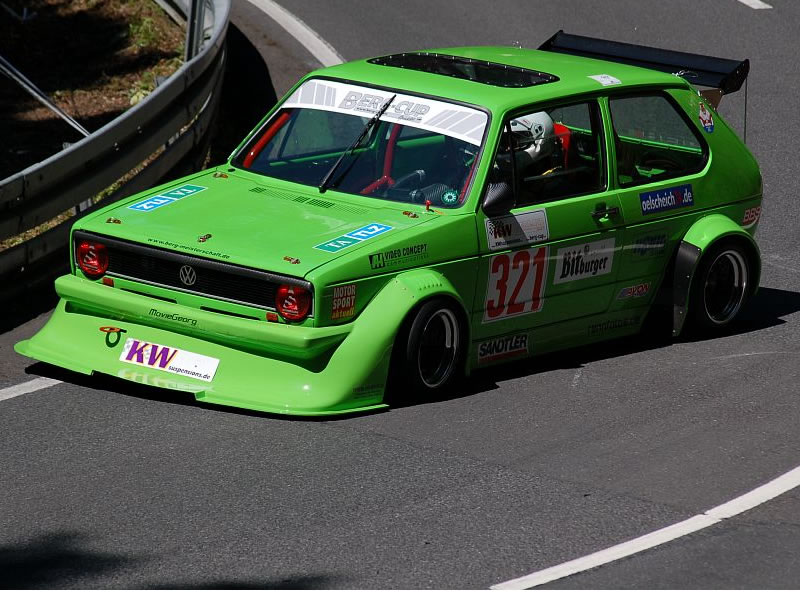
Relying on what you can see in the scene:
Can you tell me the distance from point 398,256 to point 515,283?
0.90m

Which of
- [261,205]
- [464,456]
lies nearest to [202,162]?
[261,205]

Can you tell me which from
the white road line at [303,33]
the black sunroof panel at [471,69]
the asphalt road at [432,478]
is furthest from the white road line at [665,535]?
the white road line at [303,33]

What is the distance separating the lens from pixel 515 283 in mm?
7961

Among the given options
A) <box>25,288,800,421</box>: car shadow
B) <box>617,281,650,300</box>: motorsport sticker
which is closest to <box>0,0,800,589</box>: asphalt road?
<box>25,288,800,421</box>: car shadow

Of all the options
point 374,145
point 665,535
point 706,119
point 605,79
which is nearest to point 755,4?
point 706,119

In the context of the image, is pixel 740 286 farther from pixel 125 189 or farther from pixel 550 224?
pixel 125 189

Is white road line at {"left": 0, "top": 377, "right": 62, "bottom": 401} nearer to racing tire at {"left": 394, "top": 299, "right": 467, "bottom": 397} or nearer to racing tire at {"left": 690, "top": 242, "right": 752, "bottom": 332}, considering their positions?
racing tire at {"left": 394, "top": 299, "right": 467, "bottom": 397}

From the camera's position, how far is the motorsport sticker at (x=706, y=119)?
916cm

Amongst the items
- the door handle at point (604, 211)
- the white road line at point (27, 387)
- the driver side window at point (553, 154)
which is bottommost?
the white road line at point (27, 387)

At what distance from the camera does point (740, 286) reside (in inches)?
362

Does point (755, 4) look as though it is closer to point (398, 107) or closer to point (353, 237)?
point (398, 107)

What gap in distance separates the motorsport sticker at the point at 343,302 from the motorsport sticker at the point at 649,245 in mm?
2109

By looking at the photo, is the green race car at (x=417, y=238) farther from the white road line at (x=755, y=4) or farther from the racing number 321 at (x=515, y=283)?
the white road line at (x=755, y=4)

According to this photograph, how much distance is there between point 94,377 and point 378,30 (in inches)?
418
